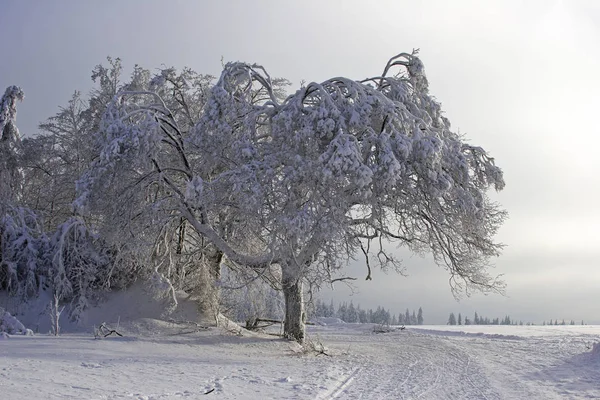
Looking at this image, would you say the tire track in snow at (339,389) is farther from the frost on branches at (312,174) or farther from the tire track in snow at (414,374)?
the frost on branches at (312,174)

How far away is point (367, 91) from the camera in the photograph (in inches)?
645

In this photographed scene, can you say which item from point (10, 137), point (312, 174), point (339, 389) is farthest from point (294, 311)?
point (10, 137)

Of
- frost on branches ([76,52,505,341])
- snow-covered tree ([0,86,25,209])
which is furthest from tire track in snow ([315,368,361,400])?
snow-covered tree ([0,86,25,209])

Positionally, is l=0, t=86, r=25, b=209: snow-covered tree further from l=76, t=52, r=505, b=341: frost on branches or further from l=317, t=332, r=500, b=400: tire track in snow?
l=317, t=332, r=500, b=400: tire track in snow

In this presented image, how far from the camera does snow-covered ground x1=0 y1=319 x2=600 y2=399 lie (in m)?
8.95

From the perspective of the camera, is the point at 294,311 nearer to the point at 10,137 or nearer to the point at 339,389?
the point at 339,389

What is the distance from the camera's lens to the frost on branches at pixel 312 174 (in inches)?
571

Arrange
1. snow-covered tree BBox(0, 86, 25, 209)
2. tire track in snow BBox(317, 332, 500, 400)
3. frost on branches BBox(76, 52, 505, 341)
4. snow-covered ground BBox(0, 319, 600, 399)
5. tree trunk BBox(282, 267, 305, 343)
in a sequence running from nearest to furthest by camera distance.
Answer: snow-covered ground BBox(0, 319, 600, 399)
tire track in snow BBox(317, 332, 500, 400)
frost on branches BBox(76, 52, 505, 341)
tree trunk BBox(282, 267, 305, 343)
snow-covered tree BBox(0, 86, 25, 209)

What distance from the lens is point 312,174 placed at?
14.6 m

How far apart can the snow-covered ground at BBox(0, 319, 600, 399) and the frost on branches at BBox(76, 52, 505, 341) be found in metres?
2.57

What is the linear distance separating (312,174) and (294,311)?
5.54 meters

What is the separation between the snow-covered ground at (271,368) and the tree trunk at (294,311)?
692 mm

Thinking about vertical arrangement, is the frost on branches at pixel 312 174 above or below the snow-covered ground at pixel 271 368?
above

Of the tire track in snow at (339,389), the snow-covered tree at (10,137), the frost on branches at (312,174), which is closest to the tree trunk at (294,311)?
the frost on branches at (312,174)
